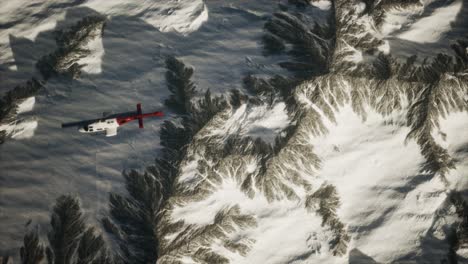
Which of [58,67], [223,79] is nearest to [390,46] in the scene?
[223,79]

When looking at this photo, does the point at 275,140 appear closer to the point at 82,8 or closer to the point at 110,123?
the point at 110,123

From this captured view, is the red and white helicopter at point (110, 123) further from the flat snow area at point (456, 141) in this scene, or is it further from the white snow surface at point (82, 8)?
the flat snow area at point (456, 141)

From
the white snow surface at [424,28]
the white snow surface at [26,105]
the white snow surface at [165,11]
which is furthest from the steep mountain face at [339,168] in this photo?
the white snow surface at [26,105]

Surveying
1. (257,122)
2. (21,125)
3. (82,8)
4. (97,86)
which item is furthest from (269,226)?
(82,8)

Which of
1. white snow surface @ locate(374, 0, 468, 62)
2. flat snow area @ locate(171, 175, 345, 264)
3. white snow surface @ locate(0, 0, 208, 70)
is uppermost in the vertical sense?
white snow surface @ locate(374, 0, 468, 62)

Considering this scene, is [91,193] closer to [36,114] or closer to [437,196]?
[36,114]

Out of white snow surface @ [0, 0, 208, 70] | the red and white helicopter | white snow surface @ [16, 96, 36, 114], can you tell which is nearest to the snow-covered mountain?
white snow surface @ [16, 96, 36, 114]

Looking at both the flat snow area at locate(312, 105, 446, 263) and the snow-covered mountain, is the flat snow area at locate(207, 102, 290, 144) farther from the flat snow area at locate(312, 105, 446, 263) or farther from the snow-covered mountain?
the flat snow area at locate(312, 105, 446, 263)
